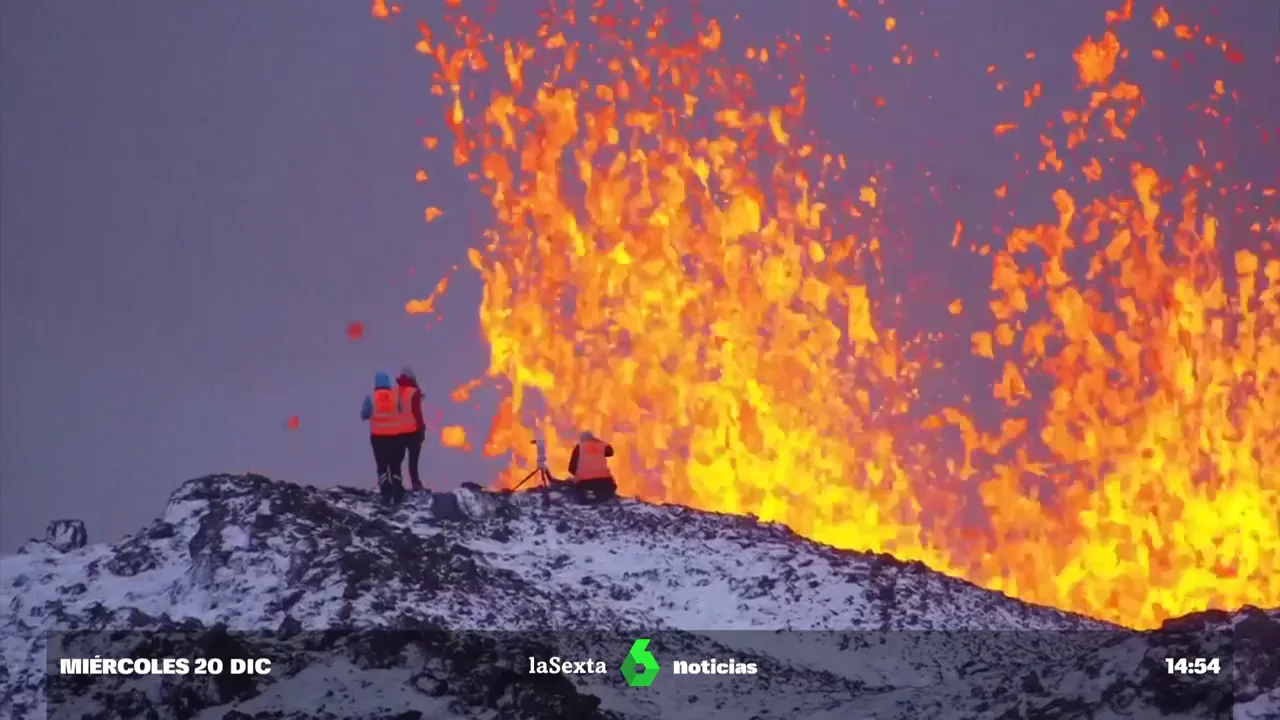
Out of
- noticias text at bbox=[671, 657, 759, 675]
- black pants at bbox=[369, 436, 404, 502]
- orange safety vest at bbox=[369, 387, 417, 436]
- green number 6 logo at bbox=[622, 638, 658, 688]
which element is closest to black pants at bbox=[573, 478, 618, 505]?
black pants at bbox=[369, 436, 404, 502]

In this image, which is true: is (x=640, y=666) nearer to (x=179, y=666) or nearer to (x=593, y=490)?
(x=179, y=666)

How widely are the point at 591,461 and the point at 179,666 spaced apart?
10.6m

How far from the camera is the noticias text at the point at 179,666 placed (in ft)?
53.4

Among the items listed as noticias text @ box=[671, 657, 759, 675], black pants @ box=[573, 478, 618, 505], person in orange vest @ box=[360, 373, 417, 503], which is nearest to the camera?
noticias text @ box=[671, 657, 759, 675]

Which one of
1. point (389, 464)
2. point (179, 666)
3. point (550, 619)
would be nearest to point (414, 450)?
point (389, 464)

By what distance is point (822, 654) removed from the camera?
2095cm

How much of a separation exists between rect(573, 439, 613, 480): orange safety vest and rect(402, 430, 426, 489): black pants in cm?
281

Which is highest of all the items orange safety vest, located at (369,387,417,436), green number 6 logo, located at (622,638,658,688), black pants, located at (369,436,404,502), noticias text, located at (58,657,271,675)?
orange safety vest, located at (369,387,417,436)

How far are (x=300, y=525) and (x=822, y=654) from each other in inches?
294

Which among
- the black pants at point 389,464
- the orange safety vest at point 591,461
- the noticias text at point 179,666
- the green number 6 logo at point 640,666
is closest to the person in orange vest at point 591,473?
the orange safety vest at point 591,461

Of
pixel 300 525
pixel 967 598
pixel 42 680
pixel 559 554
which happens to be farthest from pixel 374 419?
pixel 967 598

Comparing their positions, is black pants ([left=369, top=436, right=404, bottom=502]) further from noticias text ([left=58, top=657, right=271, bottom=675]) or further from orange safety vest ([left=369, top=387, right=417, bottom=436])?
noticias text ([left=58, top=657, right=271, bottom=675])

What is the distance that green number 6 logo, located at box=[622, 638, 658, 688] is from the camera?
61.6 feet

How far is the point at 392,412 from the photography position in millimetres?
22797
